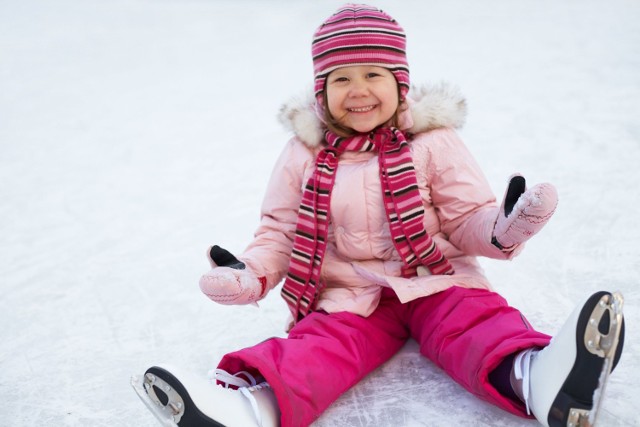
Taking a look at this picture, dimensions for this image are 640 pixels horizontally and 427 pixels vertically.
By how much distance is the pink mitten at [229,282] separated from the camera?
1071 mm

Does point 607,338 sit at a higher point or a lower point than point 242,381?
higher

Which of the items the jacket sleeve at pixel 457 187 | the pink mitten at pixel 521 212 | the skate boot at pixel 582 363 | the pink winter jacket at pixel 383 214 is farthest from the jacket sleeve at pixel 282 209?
the skate boot at pixel 582 363

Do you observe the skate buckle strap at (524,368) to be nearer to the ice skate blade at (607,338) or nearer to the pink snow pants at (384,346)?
the pink snow pants at (384,346)

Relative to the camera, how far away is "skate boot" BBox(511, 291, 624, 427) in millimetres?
800

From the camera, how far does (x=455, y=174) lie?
1.20 meters

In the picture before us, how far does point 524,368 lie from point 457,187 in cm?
37

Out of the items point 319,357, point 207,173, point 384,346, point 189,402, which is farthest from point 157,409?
point 207,173

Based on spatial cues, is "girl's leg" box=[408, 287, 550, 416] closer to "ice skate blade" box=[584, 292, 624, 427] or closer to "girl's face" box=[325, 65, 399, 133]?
"ice skate blade" box=[584, 292, 624, 427]

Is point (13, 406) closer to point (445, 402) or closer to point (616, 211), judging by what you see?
point (445, 402)

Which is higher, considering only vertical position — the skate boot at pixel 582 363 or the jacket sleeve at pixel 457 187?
the jacket sleeve at pixel 457 187

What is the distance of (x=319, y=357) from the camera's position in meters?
1.06

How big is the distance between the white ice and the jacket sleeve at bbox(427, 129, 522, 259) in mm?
231

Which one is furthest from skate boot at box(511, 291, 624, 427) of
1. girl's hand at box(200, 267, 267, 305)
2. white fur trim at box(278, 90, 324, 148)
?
white fur trim at box(278, 90, 324, 148)

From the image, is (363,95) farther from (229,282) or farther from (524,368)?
(524,368)
